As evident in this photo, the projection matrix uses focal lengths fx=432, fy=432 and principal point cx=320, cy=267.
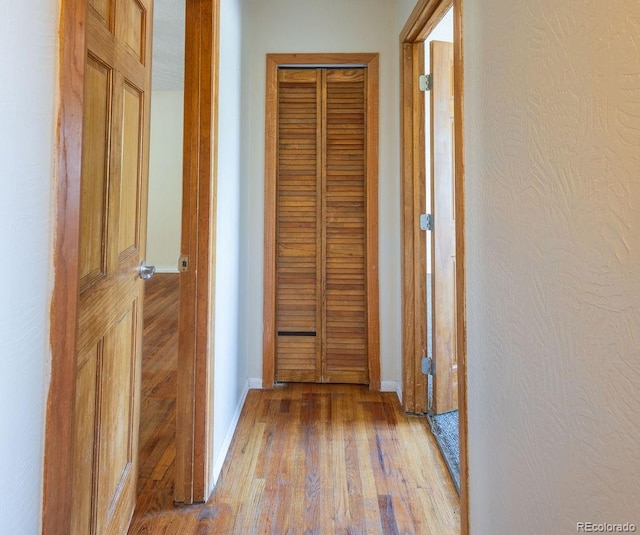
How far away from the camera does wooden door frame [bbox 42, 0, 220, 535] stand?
69 centimetres

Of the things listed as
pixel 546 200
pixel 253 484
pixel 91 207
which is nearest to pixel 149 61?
pixel 91 207

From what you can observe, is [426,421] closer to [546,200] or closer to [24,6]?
[546,200]

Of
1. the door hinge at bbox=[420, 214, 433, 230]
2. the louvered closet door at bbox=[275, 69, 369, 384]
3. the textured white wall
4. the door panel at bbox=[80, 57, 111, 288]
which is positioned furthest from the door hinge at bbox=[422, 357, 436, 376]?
the door panel at bbox=[80, 57, 111, 288]

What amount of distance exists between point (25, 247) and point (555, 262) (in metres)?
0.86

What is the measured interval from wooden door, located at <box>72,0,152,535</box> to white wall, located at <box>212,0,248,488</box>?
0.43m

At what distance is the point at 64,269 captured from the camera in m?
0.71

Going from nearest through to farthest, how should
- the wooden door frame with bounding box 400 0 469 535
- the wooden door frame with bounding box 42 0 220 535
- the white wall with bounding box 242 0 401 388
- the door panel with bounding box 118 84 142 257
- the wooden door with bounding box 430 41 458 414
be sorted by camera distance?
the wooden door frame with bounding box 42 0 220 535, the door panel with bounding box 118 84 142 257, the wooden door with bounding box 430 41 458 414, the wooden door frame with bounding box 400 0 469 535, the white wall with bounding box 242 0 401 388

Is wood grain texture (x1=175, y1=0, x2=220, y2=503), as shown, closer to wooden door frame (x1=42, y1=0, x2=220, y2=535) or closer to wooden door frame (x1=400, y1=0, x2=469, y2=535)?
wooden door frame (x1=42, y1=0, x2=220, y2=535)

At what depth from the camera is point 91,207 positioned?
1.00 m

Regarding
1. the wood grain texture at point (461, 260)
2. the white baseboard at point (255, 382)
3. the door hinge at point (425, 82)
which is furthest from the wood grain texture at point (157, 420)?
the door hinge at point (425, 82)

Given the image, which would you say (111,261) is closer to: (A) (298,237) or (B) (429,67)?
(A) (298,237)

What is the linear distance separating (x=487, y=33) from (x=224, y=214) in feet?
4.16

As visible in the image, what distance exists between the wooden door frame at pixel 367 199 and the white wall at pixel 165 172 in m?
3.96

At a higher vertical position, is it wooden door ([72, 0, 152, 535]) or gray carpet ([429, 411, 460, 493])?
wooden door ([72, 0, 152, 535])
